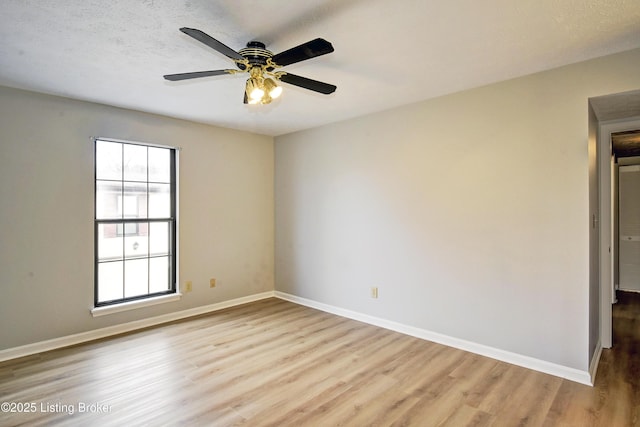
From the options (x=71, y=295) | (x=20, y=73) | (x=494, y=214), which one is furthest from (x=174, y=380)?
(x=494, y=214)

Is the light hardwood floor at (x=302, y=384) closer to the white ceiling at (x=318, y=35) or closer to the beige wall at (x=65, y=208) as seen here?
the beige wall at (x=65, y=208)

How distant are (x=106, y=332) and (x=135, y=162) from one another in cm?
191

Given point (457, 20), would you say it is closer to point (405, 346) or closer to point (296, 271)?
point (405, 346)

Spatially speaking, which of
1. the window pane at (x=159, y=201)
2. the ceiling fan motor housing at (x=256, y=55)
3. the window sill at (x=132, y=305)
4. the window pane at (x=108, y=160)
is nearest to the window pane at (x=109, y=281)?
the window sill at (x=132, y=305)

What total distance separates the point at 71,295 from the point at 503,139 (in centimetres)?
445

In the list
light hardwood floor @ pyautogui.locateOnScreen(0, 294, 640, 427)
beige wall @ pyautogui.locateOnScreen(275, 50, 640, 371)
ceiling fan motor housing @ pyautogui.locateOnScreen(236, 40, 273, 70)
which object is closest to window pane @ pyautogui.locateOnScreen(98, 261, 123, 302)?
light hardwood floor @ pyautogui.locateOnScreen(0, 294, 640, 427)

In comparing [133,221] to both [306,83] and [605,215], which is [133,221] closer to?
[306,83]

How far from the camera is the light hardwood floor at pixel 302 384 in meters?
2.22

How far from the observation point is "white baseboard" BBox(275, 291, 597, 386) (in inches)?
106

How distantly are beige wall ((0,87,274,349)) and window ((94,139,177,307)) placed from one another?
0.13 meters

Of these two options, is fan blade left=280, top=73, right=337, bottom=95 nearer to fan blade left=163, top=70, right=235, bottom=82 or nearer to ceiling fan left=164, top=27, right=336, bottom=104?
ceiling fan left=164, top=27, right=336, bottom=104

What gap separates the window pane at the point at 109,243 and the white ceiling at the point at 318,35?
4.59 ft

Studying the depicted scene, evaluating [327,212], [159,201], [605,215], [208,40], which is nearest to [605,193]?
[605,215]

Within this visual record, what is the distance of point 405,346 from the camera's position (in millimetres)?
3357
